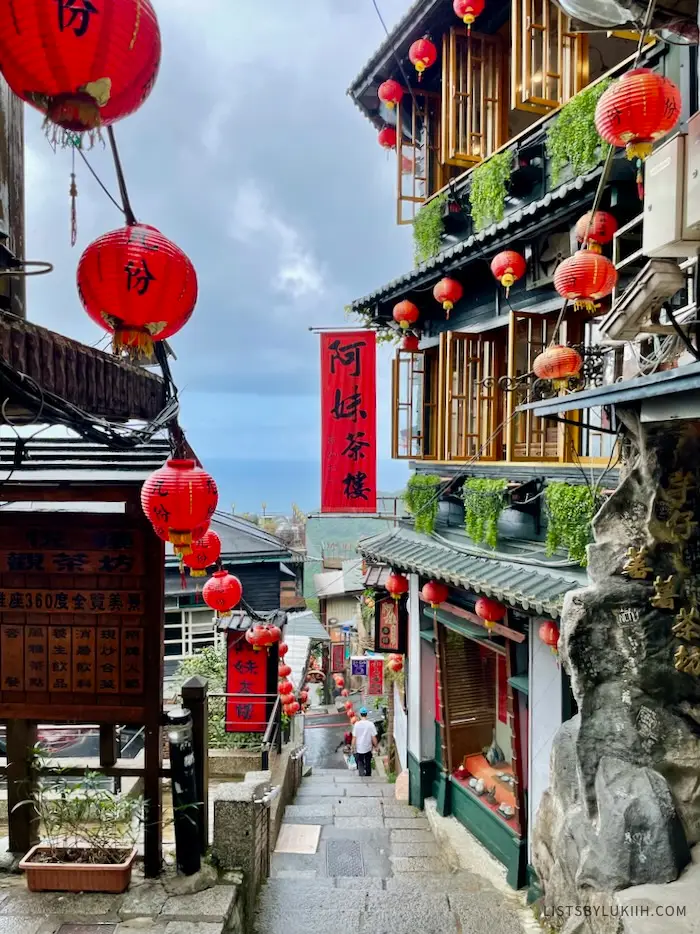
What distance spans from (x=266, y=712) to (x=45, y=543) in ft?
24.7

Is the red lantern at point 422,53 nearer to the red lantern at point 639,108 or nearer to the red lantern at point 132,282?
the red lantern at point 639,108

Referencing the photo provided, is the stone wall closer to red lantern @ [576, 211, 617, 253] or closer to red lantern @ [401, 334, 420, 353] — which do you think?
red lantern @ [576, 211, 617, 253]

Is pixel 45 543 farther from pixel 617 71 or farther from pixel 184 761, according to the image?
pixel 617 71

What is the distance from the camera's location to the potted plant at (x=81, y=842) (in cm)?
580

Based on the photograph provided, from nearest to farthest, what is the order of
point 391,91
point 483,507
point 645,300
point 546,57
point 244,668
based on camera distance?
point 645,300, point 546,57, point 483,507, point 391,91, point 244,668

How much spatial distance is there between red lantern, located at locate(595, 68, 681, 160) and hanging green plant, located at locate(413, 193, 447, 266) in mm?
6183

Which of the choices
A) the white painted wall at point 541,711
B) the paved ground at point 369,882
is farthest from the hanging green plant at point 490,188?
the paved ground at point 369,882

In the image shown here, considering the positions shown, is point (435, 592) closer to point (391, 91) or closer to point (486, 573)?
point (486, 573)

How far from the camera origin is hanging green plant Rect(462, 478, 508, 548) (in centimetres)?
937

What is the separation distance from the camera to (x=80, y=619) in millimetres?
6480

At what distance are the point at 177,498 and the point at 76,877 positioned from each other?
12.9 feet

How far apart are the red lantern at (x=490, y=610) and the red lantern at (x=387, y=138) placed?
33.4 feet

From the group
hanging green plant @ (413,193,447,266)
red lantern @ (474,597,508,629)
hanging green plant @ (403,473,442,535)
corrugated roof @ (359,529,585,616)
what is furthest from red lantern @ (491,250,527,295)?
red lantern @ (474,597,508,629)

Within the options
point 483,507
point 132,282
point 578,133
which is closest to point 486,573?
point 483,507
